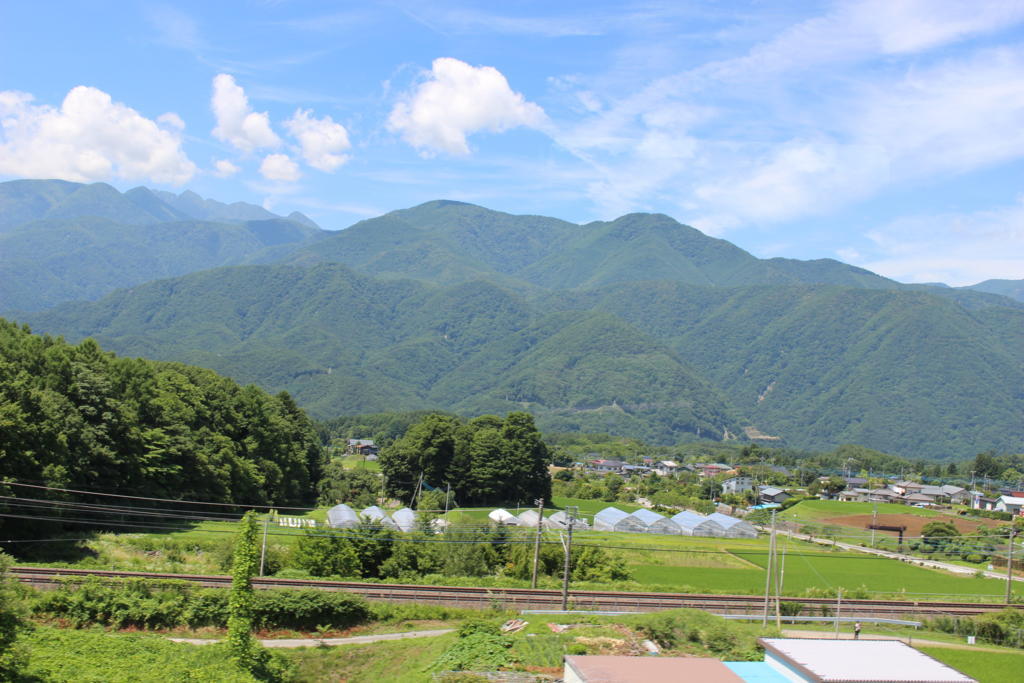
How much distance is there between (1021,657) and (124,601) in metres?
29.4

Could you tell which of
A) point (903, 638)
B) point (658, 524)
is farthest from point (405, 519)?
point (903, 638)

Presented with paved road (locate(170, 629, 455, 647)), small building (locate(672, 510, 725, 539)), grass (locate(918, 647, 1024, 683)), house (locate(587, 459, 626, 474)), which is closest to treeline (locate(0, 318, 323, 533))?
paved road (locate(170, 629, 455, 647))

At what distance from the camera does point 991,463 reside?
119m

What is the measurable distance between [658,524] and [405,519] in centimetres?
2068

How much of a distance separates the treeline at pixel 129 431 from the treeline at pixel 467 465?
901 cm

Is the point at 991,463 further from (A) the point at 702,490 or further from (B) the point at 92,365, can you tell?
(B) the point at 92,365

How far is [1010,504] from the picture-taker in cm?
8150

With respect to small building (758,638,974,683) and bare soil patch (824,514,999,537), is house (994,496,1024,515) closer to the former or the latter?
Result: bare soil patch (824,514,999,537)

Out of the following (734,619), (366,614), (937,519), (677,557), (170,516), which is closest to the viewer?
(366,614)

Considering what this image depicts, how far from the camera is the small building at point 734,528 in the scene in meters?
58.6

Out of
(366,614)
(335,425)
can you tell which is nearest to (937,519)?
(366,614)

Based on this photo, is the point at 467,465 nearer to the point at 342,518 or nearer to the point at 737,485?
the point at 342,518

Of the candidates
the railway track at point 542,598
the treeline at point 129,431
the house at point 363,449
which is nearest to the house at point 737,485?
the house at point 363,449

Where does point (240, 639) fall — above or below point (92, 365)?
below
